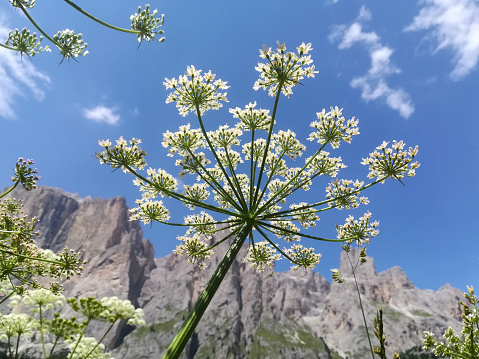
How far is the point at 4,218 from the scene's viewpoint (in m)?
9.49

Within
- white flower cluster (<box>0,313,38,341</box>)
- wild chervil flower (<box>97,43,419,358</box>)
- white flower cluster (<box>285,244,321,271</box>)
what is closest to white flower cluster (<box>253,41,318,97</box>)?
wild chervil flower (<box>97,43,419,358</box>)

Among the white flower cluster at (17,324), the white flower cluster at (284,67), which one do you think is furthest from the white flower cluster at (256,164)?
the white flower cluster at (17,324)

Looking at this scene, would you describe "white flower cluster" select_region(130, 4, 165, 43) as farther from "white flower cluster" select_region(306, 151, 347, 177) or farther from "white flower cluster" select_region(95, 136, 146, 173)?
"white flower cluster" select_region(306, 151, 347, 177)

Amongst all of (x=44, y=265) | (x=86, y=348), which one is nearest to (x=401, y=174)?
(x=44, y=265)

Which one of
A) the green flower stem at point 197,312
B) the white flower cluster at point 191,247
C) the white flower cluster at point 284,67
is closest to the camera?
the green flower stem at point 197,312

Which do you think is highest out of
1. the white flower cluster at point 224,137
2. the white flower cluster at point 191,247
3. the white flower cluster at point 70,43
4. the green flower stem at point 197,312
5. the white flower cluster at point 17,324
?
the white flower cluster at point 224,137

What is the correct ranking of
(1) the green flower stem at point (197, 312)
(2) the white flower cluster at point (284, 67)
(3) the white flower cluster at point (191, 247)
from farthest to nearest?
(3) the white flower cluster at point (191, 247)
(2) the white flower cluster at point (284, 67)
(1) the green flower stem at point (197, 312)

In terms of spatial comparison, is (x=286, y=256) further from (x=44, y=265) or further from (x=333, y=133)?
(x=44, y=265)

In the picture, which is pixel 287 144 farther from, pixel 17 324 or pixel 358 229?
pixel 17 324

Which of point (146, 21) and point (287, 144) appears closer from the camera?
point (146, 21)

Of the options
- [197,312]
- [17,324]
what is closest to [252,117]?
[197,312]

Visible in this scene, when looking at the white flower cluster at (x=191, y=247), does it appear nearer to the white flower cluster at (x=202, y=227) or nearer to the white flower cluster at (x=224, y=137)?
the white flower cluster at (x=202, y=227)

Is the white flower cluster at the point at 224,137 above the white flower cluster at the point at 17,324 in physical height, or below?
above

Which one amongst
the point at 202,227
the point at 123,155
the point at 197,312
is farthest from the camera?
the point at 202,227
